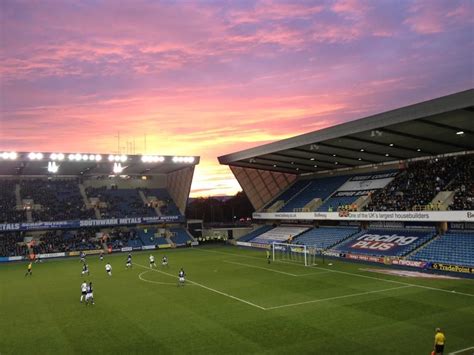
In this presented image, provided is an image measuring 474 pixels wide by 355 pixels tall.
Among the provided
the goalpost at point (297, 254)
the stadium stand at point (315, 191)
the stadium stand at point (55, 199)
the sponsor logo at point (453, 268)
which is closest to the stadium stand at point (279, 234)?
the stadium stand at point (315, 191)

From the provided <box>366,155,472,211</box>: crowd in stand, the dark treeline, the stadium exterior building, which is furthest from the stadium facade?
the dark treeline

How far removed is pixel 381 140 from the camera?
143 feet

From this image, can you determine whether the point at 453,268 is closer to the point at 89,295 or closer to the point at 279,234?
the point at 89,295

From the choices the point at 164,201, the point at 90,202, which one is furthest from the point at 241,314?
the point at 164,201

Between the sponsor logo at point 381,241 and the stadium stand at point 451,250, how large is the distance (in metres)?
3.05

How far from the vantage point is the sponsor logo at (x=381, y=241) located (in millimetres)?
44562

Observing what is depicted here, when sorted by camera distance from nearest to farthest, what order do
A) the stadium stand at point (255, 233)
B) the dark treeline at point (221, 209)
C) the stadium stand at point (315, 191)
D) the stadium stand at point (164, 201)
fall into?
1. the stadium stand at point (315, 191)
2. the stadium stand at point (255, 233)
3. the stadium stand at point (164, 201)
4. the dark treeline at point (221, 209)

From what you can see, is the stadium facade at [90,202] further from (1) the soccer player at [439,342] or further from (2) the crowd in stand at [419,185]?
(1) the soccer player at [439,342]

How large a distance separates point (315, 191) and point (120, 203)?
33.7 metres

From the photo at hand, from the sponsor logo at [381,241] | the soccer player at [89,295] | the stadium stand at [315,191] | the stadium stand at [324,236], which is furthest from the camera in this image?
the stadium stand at [315,191]

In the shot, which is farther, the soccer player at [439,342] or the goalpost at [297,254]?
the goalpost at [297,254]

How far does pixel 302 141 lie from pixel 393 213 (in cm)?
1234

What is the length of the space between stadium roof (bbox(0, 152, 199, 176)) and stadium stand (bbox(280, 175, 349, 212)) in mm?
16798

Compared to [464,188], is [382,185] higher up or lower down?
higher up
